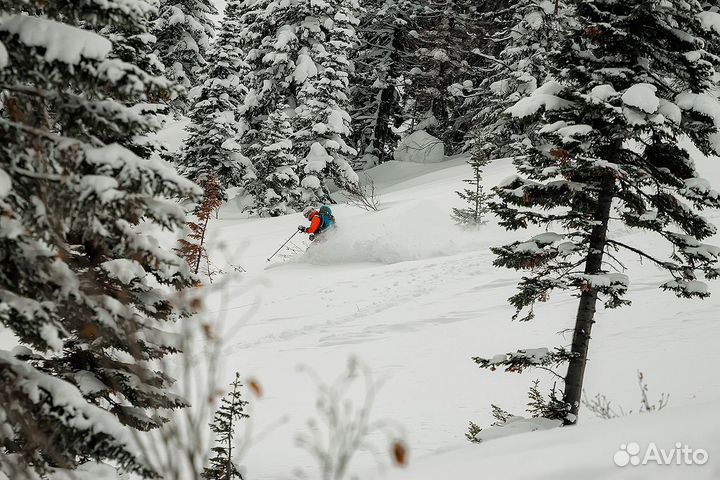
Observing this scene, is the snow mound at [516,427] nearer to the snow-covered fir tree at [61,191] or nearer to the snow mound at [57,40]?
the snow-covered fir tree at [61,191]

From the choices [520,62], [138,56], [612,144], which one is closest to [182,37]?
[520,62]

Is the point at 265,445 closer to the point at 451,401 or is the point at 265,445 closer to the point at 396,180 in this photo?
the point at 451,401

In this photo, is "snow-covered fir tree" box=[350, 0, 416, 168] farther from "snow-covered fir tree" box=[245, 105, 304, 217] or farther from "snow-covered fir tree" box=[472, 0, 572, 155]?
"snow-covered fir tree" box=[472, 0, 572, 155]

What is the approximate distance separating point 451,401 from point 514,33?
18451 mm

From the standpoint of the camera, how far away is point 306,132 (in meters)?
25.3

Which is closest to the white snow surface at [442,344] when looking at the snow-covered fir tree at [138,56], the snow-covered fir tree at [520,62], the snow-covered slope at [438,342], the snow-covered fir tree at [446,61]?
the snow-covered slope at [438,342]

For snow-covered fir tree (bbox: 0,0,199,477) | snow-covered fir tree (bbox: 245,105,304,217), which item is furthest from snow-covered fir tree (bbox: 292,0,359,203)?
snow-covered fir tree (bbox: 0,0,199,477)

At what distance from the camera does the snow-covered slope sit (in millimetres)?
3812

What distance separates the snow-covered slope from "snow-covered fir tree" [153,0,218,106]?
20103 mm

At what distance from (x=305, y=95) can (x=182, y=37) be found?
13.1 m

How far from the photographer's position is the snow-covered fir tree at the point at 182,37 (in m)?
32.3

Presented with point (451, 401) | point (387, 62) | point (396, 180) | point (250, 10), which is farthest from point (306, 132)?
point (451, 401)

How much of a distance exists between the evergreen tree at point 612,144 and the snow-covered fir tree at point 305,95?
18.2 metres

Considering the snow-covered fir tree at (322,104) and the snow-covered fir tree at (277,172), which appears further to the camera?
the snow-covered fir tree at (277,172)
